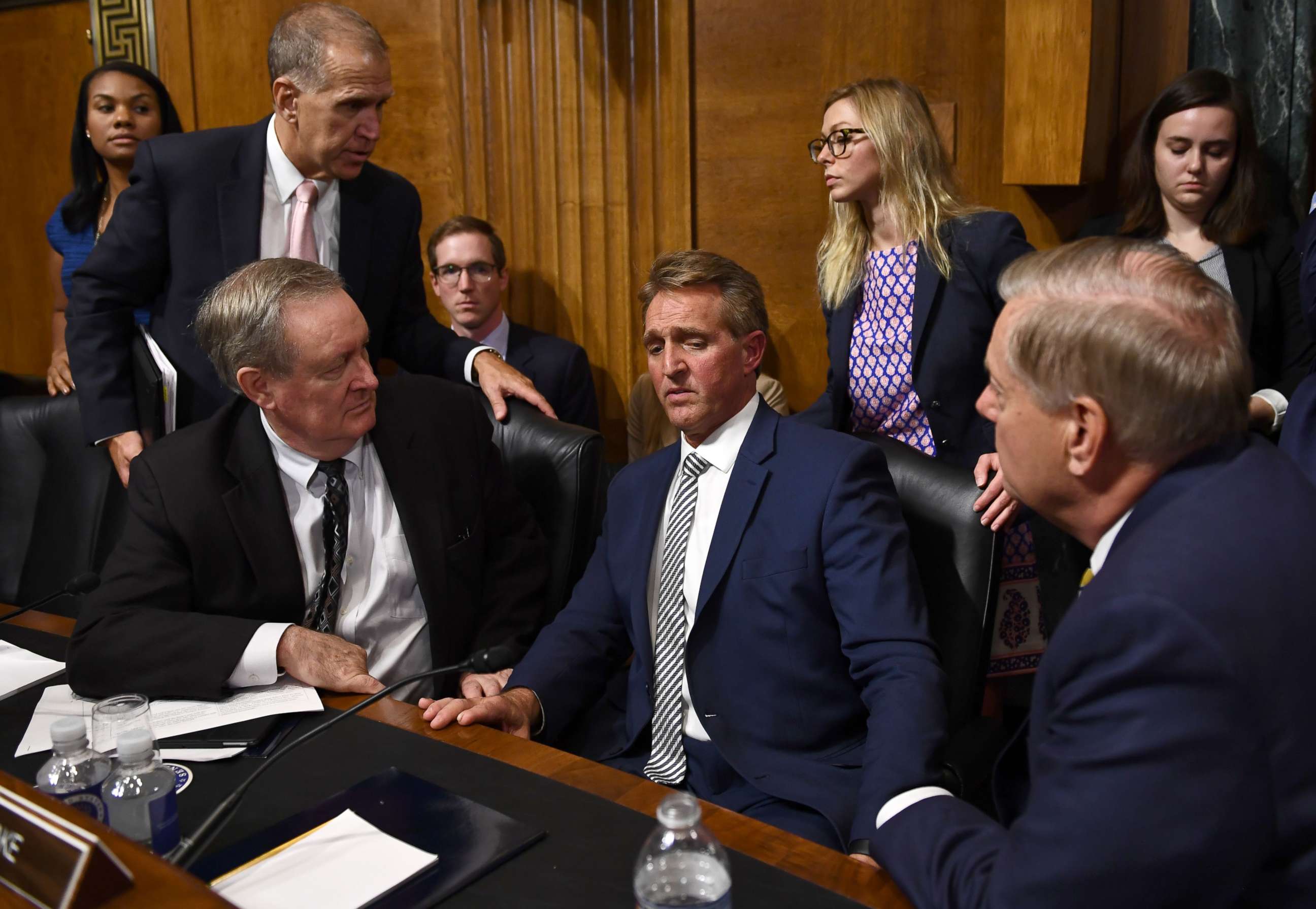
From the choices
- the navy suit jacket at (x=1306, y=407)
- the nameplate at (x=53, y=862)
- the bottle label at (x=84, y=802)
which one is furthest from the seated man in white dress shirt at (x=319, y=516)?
the navy suit jacket at (x=1306, y=407)

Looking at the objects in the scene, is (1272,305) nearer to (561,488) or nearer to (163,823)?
(561,488)

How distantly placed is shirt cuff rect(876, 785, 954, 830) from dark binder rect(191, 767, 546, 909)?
368 millimetres

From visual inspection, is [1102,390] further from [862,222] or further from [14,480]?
[14,480]

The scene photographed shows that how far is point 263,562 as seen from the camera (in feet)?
6.23

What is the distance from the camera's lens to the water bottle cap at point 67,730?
127 cm

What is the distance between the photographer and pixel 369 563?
202 cm

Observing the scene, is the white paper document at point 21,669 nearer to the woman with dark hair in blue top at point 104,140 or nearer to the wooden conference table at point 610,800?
the wooden conference table at point 610,800

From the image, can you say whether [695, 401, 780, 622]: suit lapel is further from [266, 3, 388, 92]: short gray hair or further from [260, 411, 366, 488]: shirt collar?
[266, 3, 388, 92]: short gray hair

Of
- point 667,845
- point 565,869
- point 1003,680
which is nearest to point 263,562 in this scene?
point 565,869

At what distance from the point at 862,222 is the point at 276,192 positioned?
1.32 meters

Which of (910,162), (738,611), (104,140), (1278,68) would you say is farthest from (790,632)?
(104,140)

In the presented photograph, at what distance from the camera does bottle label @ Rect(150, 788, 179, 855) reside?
1.23m

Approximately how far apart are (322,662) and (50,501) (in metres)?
1.49

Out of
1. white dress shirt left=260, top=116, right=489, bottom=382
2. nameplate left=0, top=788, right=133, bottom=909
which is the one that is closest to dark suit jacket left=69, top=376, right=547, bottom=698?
white dress shirt left=260, top=116, right=489, bottom=382
